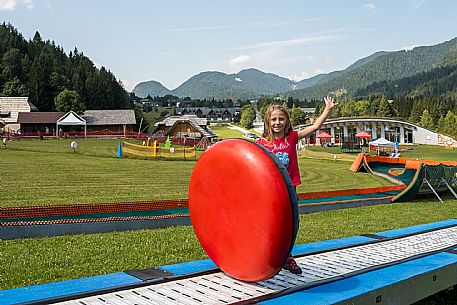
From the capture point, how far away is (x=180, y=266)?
6.42 m

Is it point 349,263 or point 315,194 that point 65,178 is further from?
point 349,263

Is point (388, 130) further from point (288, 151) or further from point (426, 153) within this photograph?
point (288, 151)

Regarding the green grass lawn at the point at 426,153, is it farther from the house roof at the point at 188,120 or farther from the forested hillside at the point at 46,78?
the forested hillside at the point at 46,78

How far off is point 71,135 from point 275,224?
78.1 meters

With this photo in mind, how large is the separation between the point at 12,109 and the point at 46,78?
778 inches

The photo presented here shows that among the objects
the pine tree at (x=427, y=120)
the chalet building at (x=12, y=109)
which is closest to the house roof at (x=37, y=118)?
the chalet building at (x=12, y=109)

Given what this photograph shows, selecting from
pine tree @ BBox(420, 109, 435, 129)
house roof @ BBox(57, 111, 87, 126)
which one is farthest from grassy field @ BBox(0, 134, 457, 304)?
pine tree @ BBox(420, 109, 435, 129)

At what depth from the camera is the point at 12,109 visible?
291 ft

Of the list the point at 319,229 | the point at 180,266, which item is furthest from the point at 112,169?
the point at 180,266

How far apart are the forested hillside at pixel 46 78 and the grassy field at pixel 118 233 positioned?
258 feet

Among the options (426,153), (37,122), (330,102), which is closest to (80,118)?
(37,122)

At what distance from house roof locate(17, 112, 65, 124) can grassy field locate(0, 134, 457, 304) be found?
62.3 m

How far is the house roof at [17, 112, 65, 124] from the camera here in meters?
83.8

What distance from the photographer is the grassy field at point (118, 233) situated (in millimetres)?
7531
